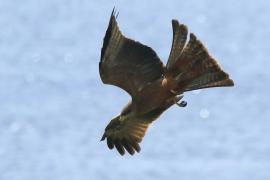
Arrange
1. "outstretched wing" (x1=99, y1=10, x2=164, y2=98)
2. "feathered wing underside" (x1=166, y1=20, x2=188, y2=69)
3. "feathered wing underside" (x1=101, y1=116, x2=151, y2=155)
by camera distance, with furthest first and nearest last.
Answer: "feathered wing underside" (x1=101, y1=116, x2=151, y2=155) → "outstretched wing" (x1=99, y1=10, x2=164, y2=98) → "feathered wing underside" (x1=166, y1=20, x2=188, y2=69)

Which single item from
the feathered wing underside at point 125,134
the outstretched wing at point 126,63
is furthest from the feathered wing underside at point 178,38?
A: the feathered wing underside at point 125,134

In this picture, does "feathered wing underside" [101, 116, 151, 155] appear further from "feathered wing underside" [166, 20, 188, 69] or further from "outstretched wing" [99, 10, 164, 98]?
"feathered wing underside" [166, 20, 188, 69]

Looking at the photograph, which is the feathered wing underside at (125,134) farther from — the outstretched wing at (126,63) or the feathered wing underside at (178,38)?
the feathered wing underside at (178,38)

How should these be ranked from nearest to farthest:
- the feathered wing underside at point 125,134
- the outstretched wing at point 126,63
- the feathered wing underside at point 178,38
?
the feathered wing underside at point 178,38 → the outstretched wing at point 126,63 → the feathered wing underside at point 125,134

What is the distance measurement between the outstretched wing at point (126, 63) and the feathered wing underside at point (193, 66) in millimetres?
340

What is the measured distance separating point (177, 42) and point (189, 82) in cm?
75

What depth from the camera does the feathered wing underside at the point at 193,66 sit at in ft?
44.5

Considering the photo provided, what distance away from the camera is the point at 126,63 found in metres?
14.1

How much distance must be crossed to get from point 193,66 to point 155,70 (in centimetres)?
70

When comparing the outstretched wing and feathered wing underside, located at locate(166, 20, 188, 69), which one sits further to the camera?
the outstretched wing

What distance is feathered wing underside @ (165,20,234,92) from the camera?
534 inches

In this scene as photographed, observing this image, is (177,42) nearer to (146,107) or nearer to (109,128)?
(146,107)

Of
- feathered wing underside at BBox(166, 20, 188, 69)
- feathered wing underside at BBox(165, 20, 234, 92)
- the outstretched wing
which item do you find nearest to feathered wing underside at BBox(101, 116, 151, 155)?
the outstretched wing

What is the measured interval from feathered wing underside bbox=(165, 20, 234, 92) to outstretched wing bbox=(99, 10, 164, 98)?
34cm
